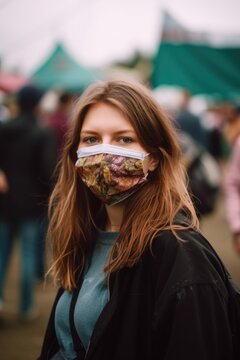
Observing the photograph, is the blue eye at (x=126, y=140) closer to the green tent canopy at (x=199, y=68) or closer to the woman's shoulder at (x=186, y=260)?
the woman's shoulder at (x=186, y=260)

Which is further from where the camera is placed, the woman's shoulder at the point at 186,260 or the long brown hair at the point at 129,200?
the long brown hair at the point at 129,200

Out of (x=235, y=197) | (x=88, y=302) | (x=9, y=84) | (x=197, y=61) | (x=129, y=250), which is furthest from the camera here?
(x=9, y=84)

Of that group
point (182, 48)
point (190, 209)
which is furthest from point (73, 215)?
point (182, 48)

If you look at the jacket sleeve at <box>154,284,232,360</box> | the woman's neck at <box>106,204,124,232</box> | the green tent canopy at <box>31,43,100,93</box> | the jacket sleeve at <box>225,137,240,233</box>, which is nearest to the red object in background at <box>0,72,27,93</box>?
the green tent canopy at <box>31,43,100,93</box>

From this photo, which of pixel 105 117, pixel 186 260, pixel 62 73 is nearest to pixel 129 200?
pixel 105 117

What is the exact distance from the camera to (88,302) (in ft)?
6.75

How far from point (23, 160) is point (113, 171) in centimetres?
343

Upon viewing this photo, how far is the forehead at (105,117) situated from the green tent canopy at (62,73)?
33.8 ft

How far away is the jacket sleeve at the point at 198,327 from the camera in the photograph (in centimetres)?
171

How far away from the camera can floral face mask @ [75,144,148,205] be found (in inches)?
84.7

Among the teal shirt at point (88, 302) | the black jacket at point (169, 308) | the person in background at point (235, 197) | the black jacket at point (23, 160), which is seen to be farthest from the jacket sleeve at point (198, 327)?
the black jacket at point (23, 160)

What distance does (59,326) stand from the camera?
86.3 inches

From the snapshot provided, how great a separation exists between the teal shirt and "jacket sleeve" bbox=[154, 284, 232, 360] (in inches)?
14.5

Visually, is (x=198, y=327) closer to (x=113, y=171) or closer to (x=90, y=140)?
(x=113, y=171)
